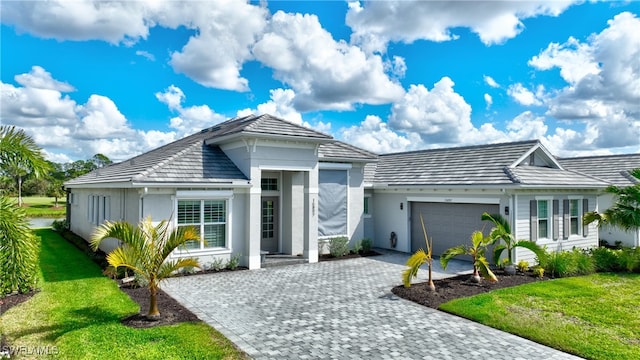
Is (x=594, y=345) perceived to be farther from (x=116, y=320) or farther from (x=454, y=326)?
(x=116, y=320)

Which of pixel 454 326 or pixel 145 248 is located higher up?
pixel 145 248

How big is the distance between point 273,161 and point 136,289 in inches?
240

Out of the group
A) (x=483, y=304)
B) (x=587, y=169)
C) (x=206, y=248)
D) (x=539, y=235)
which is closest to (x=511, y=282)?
(x=483, y=304)

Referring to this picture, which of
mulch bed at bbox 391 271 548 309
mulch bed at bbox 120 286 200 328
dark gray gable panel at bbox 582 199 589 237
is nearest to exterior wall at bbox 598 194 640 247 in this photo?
dark gray gable panel at bbox 582 199 589 237

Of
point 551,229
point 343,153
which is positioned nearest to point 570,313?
point 551,229

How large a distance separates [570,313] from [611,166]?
59.4 feet

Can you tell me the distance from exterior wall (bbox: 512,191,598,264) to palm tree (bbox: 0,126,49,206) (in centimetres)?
1403

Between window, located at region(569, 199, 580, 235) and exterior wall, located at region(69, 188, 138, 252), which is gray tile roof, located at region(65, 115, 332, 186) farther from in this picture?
window, located at region(569, 199, 580, 235)

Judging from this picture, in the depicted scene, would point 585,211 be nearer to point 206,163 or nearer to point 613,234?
point 613,234

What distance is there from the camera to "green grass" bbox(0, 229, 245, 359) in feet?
22.7

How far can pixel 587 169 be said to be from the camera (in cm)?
2431

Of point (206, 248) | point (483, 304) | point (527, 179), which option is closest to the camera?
point (483, 304)

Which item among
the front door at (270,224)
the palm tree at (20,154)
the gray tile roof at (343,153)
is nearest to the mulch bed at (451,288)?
the front door at (270,224)

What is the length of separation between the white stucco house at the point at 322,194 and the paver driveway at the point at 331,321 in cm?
231
